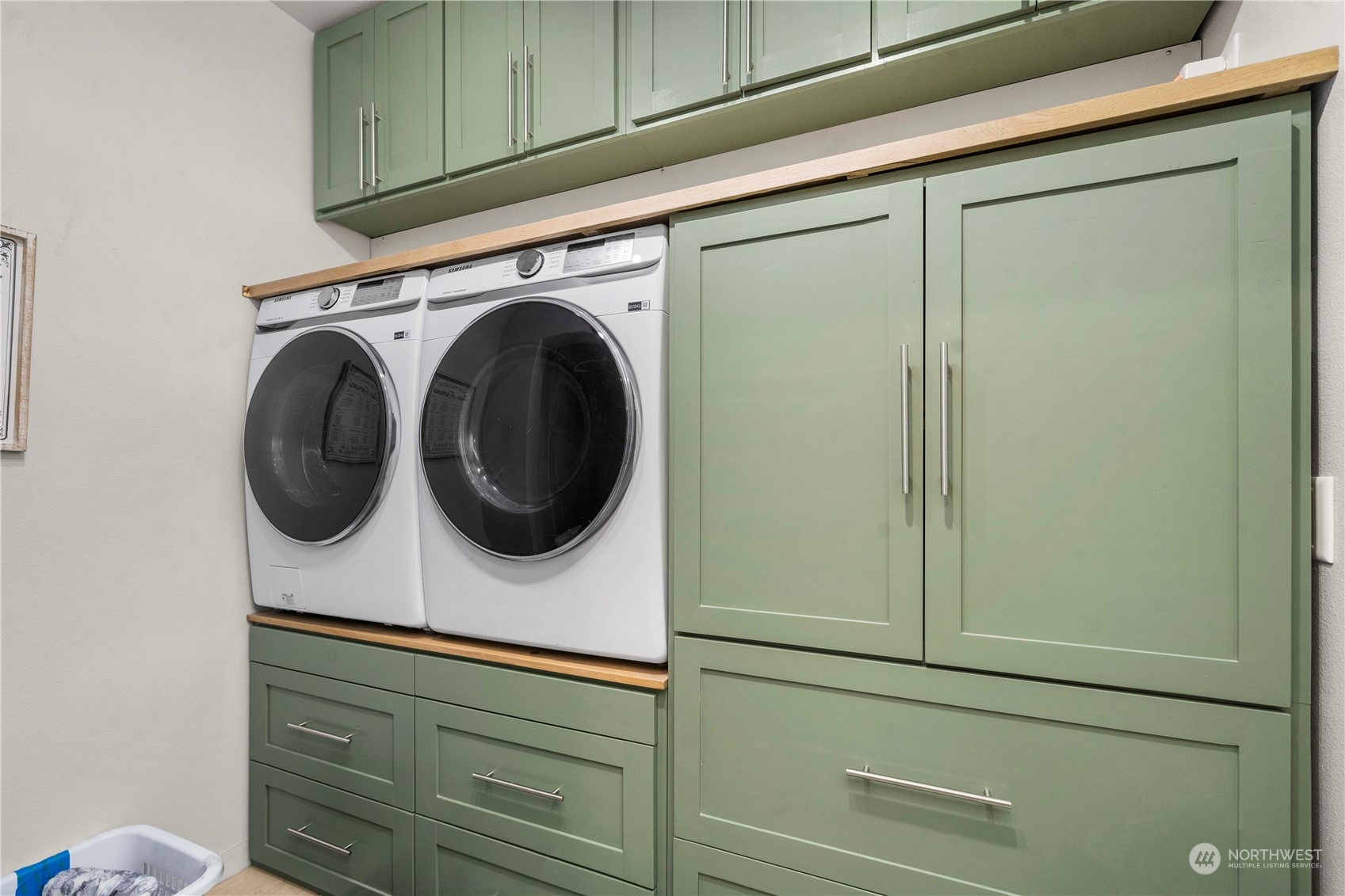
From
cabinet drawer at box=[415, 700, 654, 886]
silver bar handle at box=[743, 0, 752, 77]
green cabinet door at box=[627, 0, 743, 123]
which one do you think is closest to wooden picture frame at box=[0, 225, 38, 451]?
cabinet drawer at box=[415, 700, 654, 886]

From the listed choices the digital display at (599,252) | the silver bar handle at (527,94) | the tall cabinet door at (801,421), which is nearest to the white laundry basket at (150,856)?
the tall cabinet door at (801,421)

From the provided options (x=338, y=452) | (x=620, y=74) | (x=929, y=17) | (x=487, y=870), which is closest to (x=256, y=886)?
(x=487, y=870)

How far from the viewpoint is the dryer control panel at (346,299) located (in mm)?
1634

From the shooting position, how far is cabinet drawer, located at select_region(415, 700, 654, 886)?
1277 mm

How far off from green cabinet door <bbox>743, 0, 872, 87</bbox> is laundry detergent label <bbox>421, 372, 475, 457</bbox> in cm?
100

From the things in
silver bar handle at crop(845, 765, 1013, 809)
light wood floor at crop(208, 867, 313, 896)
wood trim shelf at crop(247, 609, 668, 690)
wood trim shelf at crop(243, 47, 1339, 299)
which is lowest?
light wood floor at crop(208, 867, 313, 896)

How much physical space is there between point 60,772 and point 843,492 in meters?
1.93

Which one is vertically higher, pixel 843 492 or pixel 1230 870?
pixel 843 492

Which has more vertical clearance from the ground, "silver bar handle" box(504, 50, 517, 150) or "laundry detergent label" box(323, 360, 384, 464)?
"silver bar handle" box(504, 50, 517, 150)

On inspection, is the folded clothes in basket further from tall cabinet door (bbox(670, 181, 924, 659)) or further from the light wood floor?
tall cabinet door (bbox(670, 181, 924, 659))

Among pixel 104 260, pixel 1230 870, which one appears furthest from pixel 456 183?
pixel 1230 870

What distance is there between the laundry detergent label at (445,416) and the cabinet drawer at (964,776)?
2.40ft

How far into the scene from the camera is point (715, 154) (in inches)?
70.0

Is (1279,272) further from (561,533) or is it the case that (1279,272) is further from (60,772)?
(60,772)
